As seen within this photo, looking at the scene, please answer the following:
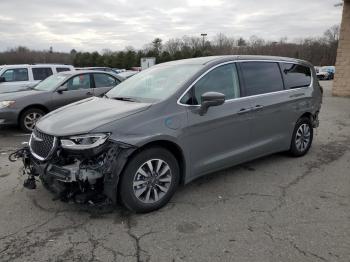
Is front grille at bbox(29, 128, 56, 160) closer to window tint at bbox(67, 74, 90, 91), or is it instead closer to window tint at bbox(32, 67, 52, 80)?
window tint at bbox(67, 74, 90, 91)

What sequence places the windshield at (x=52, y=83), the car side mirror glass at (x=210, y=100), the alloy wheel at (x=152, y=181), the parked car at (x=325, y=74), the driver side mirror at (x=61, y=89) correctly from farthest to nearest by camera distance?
the parked car at (x=325, y=74)
the windshield at (x=52, y=83)
the driver side mirror at (x=61, y=89)
the car side mirror glass at (x=210, y=100)
the alloy wheel at (x=152, y=181)

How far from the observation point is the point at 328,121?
10219 millimetres

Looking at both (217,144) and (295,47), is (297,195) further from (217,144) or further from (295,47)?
(295,47)

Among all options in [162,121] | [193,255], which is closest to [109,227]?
[193,255]

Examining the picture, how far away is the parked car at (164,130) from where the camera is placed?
12.0ft

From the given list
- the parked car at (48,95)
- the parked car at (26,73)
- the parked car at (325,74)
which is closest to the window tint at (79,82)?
the parked car at (48,95)

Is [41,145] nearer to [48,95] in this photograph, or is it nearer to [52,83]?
[48,95]

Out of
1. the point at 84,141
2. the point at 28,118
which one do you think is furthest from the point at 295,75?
the point at 28,118

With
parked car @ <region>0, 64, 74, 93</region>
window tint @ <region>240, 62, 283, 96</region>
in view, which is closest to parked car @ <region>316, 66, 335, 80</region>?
parked car @ <region>0, 64, 74, 93</region>

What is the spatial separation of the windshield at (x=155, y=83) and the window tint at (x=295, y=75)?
193 centimetres

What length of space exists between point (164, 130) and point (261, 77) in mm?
2149

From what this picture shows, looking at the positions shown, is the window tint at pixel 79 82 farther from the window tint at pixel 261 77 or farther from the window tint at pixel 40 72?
the window tint at pixel 261 77

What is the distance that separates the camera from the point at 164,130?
3975 millimetres

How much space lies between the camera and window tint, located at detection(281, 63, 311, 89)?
19.3 ft
